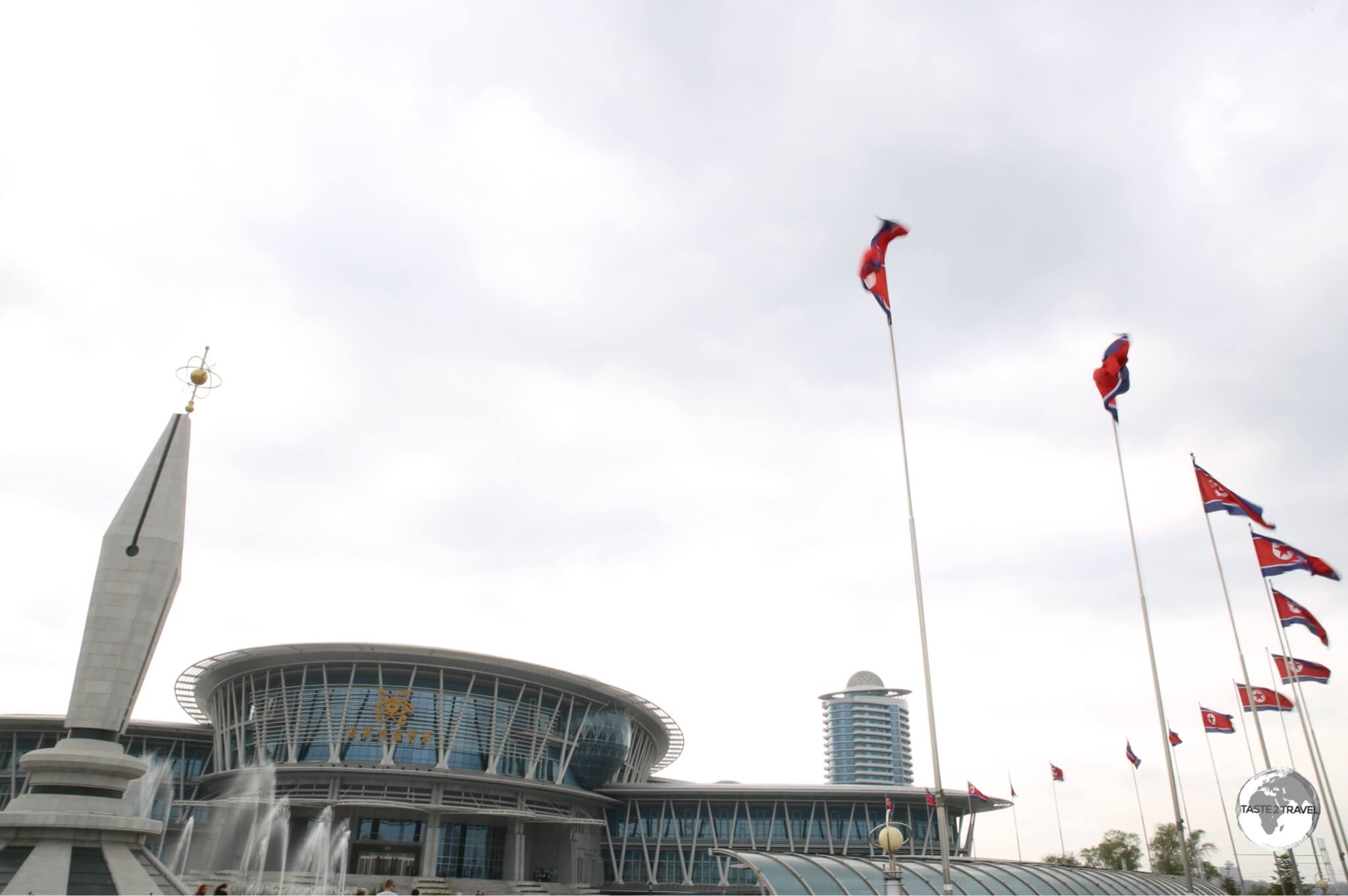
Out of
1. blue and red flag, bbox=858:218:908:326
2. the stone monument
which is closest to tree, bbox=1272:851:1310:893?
blue and red flag, bbox=858:218:908:326

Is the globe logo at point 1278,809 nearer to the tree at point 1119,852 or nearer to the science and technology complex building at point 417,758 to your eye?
the science and technology complex building at point 417,758

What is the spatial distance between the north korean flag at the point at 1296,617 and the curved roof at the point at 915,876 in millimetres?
16772

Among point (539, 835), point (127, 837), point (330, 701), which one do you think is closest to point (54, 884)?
point (127, 837)

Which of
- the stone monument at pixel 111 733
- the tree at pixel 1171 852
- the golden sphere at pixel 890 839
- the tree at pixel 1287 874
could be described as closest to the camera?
the stone monument at pixel 111 733

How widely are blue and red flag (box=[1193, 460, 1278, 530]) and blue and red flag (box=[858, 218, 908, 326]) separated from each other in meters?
13.7

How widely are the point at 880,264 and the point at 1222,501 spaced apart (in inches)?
610

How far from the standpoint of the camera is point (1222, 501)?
3016 cm

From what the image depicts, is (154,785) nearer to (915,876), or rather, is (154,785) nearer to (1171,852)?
(915,876)

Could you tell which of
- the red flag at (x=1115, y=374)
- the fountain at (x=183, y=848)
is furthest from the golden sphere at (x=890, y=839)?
the fountain at (x=183, y=848)

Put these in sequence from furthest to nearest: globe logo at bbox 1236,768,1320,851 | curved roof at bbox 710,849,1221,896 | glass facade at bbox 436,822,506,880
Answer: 1. glass facade at bbox 436,822,506,880
2. curved roof at bbox 710,849,1221,896
3. globe logo at bbox 1236,768,1320,851

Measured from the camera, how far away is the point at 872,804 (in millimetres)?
85562

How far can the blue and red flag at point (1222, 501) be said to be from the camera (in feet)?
98.4

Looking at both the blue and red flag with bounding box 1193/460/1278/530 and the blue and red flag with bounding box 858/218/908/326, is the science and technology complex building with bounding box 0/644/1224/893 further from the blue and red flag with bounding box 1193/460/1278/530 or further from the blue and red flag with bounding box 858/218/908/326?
the blue and red flag with bounding box 858/218/908/326

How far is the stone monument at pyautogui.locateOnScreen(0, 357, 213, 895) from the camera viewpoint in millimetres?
23609
